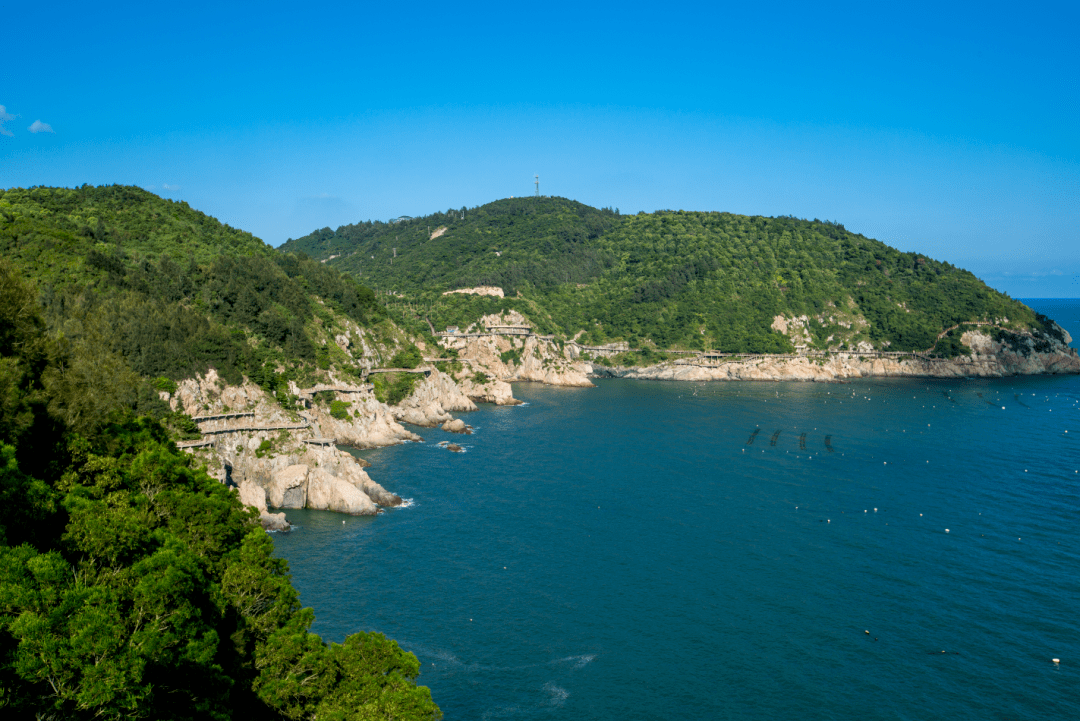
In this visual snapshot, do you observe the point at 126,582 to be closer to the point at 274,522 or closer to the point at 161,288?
the point at 274,522

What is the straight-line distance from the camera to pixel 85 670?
53.6 ft

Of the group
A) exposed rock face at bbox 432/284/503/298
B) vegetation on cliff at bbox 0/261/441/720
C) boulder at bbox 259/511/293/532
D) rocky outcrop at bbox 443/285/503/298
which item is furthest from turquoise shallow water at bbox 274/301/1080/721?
exposed rock face at bbox 432/284/503/298

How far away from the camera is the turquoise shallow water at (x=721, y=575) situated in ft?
122

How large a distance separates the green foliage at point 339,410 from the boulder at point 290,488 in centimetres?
2151

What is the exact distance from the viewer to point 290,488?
2517 inches

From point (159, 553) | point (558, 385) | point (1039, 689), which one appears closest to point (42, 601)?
point (159, 553)

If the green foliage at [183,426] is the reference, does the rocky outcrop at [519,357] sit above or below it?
above

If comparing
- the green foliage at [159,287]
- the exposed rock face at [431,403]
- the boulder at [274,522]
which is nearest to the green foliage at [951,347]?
the exposed rock face at [431,403]

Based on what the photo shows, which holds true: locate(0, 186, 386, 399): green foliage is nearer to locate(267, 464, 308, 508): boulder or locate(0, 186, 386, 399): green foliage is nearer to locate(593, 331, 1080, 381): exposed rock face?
locate(267, 464, 308, 508): boulder

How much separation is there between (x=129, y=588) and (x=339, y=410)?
67.5m

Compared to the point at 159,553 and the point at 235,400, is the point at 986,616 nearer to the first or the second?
the point at 159,553

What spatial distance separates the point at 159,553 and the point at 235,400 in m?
52.7

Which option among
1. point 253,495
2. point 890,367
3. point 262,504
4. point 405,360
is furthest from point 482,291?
point 262,504

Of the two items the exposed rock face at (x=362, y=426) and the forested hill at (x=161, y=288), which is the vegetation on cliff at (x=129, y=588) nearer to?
the forested hill at (x=161, y=288)
